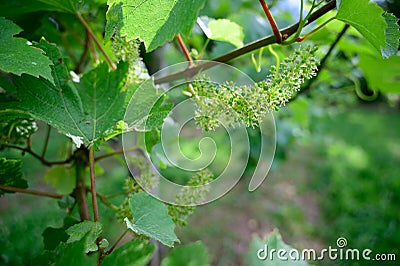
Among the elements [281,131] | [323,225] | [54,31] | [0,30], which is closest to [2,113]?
[0,30]

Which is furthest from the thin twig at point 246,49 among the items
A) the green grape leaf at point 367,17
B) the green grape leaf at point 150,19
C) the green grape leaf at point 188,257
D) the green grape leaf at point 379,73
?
the green grape leaf at point 379,73

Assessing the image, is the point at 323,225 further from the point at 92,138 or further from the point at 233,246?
the point at 92,138

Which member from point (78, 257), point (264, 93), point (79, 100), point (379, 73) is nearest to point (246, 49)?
point (264, 93)

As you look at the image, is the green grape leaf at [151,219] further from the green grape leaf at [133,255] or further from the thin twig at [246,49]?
the thin twig at [246,49]

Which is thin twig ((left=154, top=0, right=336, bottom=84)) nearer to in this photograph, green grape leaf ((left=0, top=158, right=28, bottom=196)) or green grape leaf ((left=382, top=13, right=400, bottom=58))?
green grape leaf ((left=382, top=13, right=400, bottom=58))

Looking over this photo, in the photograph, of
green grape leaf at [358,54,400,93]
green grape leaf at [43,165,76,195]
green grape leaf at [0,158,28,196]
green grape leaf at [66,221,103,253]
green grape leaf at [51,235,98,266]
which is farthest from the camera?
green grape leaf at [358,54,400,93]

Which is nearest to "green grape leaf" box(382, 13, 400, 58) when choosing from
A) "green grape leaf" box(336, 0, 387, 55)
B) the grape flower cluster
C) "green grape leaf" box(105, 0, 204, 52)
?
"green grape leaf" box(336, 0, 387, 55)
